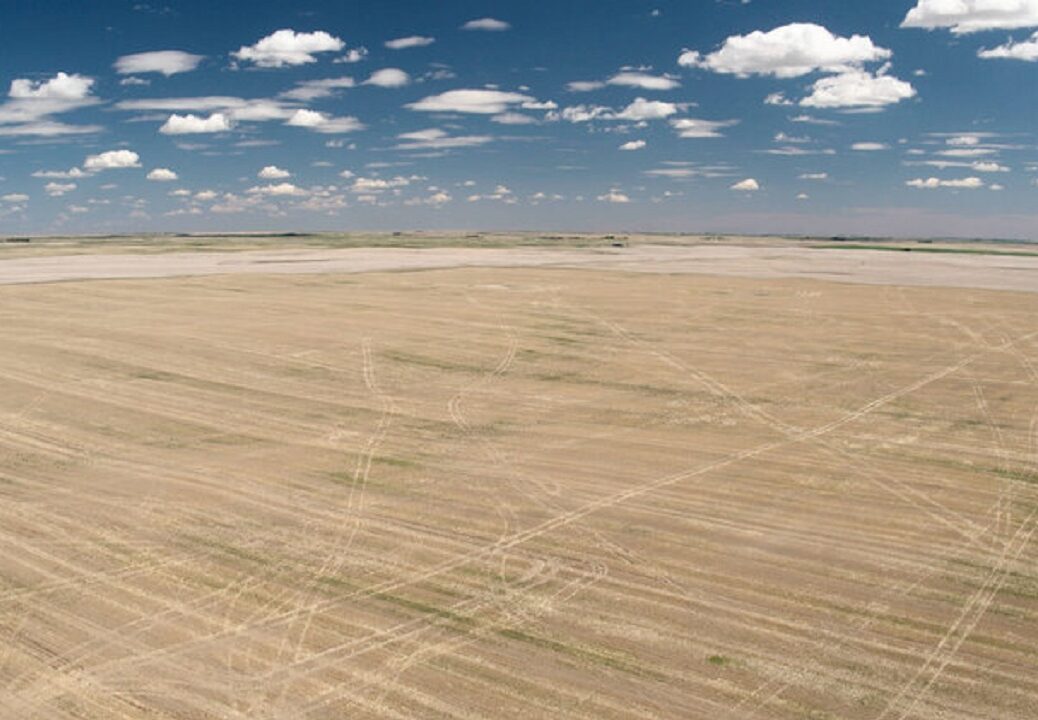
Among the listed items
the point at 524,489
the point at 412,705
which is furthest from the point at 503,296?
the point at 412,705

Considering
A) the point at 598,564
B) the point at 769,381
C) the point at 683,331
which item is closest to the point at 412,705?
the point at 598,564

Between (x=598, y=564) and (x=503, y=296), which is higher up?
(x=503, y=296)

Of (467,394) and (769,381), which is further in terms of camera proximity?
(769,381)

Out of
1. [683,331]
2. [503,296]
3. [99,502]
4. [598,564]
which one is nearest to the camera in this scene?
[598,564]

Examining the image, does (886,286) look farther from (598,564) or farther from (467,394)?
(598,564)

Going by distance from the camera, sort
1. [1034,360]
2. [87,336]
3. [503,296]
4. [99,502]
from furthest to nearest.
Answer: [503,296]
[87,336]
[1034,360]
[99,502]

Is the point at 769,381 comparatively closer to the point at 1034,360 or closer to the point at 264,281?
the point at 1034,360
